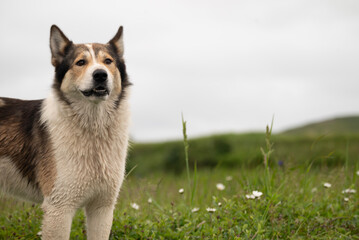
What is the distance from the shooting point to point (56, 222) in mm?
4453

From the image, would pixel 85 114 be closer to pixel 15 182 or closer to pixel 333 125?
pixel 15 182

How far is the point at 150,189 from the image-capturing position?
6.48 m

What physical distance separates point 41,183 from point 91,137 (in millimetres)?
773

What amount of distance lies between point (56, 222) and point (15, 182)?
0.96 m

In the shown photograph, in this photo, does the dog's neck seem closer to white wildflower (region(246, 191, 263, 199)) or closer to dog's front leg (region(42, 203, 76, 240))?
dog's front leg (region(42, 203, 76, 240))

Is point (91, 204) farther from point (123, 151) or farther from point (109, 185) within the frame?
point (123, 151)

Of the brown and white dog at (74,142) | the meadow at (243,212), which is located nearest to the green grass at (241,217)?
the meadow at (243,212)

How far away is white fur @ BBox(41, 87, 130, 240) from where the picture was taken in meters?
4.46

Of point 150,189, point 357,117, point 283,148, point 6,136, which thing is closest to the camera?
point 6,136

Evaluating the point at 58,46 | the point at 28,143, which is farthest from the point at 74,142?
the point at 58,46

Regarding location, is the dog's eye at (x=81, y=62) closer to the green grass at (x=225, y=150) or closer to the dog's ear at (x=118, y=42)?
the dog's ear at (x=118, y=42)

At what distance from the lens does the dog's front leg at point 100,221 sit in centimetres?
470

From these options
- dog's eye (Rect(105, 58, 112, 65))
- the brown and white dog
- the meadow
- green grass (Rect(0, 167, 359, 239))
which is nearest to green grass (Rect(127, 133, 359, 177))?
the meadow

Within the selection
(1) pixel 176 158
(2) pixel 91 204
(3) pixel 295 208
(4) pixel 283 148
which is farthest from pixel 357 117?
(2) pixel 91 204
